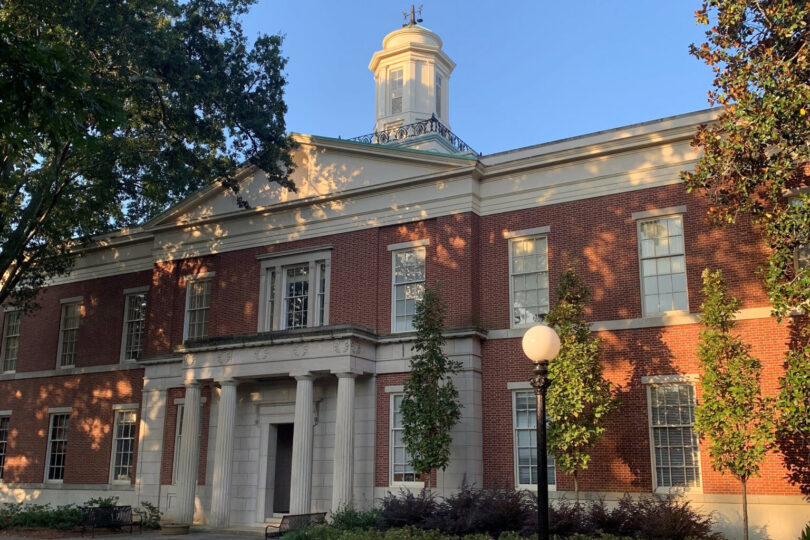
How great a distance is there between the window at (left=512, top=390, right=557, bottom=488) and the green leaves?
4.67m

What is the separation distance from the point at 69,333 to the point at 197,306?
7378 millimetres

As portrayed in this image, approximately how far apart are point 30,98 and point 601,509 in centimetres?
1368

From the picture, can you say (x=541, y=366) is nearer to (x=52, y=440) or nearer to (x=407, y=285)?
(x=407, y=285)

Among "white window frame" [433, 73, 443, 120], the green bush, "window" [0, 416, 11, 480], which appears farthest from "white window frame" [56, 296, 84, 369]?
"white window frame" [433, 73, 443, 120]

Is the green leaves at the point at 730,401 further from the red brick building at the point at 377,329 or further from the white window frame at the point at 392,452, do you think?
the white window frame at the point at 392,452

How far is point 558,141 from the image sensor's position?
71.3 feet

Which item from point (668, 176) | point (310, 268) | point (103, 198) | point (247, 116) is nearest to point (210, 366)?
point (310, 268)

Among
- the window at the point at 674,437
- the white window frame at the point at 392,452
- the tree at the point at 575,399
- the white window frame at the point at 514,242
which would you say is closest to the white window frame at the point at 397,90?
the white window frame at the point at 514,242

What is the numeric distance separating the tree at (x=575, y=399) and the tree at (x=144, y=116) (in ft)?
35.8

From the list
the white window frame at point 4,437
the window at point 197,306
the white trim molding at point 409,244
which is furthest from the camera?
the white window frame at point 4,437

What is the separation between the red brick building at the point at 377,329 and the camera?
62.6 ft

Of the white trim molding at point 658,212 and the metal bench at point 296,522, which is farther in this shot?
the white trim molding at point 658,212

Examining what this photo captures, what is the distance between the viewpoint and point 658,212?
20031mm

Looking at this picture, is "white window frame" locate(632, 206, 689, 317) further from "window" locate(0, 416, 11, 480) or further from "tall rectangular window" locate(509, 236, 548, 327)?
"window" locate(0, 416, 11, 480)
